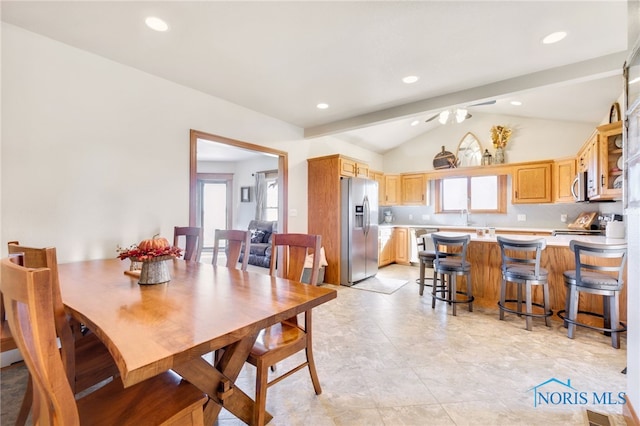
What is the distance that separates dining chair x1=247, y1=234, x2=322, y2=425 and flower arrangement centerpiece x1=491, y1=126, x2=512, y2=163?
5366mm

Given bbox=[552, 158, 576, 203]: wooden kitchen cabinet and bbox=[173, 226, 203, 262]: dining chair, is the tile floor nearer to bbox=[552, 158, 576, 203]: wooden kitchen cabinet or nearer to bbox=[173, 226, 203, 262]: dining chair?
bbox=[173, 226, 203, 262]: dining chair

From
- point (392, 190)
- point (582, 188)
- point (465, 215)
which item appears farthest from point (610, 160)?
point (392, 190)

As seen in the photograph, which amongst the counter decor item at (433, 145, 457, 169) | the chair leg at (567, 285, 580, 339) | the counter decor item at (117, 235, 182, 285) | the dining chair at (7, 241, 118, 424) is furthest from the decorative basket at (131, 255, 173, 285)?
the counter decor item at (433, 145, 457, 169)

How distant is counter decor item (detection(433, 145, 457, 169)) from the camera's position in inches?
241

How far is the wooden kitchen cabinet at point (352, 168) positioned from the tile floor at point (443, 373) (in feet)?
8.06

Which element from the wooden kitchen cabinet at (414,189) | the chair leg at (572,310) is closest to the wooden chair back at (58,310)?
the chair leg at (572,310)

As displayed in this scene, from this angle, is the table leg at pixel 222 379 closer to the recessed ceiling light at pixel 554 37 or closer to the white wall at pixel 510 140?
the recessed ceiling light at pixel 554 37

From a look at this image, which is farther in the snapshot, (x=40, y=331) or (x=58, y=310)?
(x=58, y=310)

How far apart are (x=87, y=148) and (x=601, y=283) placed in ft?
15.9

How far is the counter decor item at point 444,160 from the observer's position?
612cm

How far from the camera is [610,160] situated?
304 centimetres

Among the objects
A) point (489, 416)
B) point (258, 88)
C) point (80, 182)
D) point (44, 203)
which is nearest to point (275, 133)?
point (258, 88)

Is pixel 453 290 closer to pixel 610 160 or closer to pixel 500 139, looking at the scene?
pixel 610 160

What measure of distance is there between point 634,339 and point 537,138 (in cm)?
490
